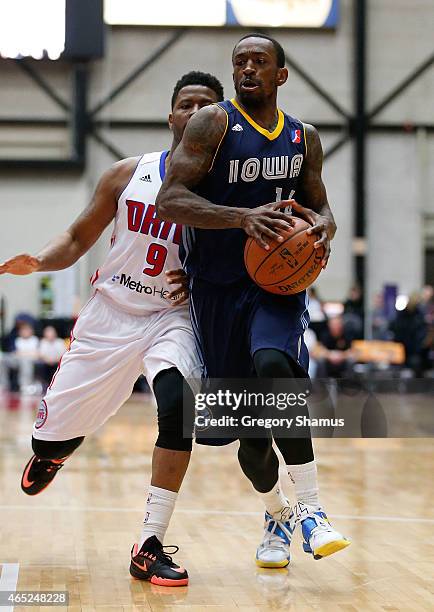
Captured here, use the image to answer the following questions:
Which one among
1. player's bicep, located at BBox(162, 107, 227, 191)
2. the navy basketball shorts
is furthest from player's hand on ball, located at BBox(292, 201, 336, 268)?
player's bicep, located at BBox(162, 107, 227, 191)

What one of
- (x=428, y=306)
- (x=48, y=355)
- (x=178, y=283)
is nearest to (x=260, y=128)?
(x=178, y=283)

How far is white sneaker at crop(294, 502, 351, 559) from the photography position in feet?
13.5

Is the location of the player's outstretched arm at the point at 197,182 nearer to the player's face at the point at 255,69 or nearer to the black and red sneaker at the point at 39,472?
the player's face at the point at 255,69

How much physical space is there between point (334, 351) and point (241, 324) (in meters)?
11.7

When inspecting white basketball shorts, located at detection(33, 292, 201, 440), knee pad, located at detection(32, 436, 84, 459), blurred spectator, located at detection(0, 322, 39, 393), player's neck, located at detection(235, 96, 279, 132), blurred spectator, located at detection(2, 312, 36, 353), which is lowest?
knee pad, located at detection(32, 436, 84, 459)

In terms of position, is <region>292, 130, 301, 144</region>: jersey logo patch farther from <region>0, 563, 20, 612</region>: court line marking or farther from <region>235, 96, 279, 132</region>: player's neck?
<region>0, 563, 20, 612</region>: court line marking

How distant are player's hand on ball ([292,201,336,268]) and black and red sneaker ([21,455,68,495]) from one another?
66.2 inches

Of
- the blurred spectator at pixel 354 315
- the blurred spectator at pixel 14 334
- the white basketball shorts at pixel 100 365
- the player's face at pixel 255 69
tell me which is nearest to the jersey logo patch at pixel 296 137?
the player's face at pixel 255 69

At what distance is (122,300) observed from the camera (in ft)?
16.0

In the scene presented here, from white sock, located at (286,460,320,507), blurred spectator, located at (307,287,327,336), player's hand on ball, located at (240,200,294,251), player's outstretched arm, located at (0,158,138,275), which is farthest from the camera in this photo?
blurred spectator, located at (307,287,327,336)

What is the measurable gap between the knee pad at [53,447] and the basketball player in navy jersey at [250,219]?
0.82 m

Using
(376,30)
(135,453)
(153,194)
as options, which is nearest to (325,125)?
(376,30)

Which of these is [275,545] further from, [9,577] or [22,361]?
[22,361]

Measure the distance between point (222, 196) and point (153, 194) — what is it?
0.53 m
